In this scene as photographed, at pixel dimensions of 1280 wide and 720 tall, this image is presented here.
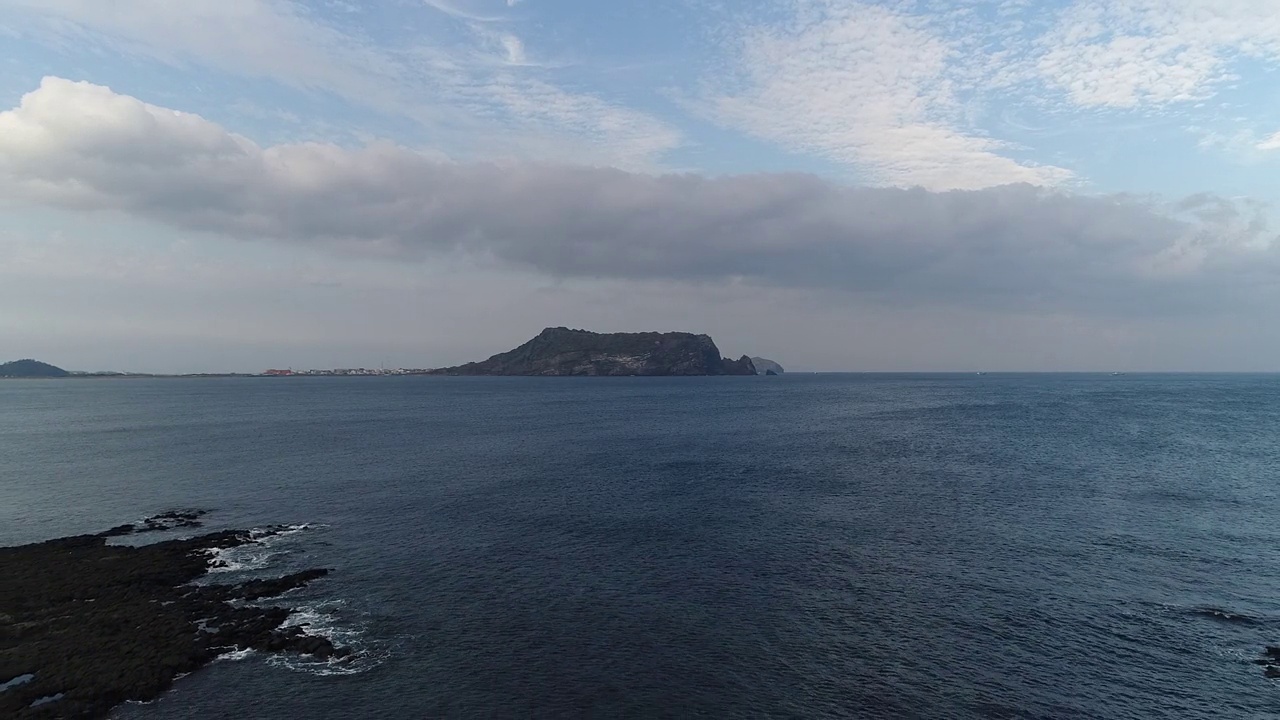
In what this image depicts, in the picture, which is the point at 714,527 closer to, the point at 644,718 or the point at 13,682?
the point at 644,718

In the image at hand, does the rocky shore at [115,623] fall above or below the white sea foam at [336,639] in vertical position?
above

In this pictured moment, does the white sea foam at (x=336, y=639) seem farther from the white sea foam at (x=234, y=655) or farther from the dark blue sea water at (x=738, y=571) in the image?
the white sea foam at (x=234, y=655)

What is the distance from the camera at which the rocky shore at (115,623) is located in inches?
1439

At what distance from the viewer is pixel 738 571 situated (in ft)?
183

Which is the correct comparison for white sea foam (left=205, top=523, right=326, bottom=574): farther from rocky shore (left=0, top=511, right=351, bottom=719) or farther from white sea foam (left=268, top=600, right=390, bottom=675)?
white sea foam (left=268, top=600, right=390, bottom=675)

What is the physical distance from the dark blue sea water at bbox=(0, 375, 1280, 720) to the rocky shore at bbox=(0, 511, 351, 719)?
2.40m

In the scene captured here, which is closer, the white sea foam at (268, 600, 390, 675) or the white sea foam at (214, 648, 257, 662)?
the white sea foam at (268, 600, 390, 675)

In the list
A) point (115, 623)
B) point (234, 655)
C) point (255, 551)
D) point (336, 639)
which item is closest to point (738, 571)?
point (336, 639)

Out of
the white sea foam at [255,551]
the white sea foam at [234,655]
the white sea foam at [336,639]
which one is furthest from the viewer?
the white sea foam at [255,551]

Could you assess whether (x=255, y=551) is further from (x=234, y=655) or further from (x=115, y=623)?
(x=234, y=655)

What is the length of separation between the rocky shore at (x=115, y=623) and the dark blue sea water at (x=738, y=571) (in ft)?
7.86

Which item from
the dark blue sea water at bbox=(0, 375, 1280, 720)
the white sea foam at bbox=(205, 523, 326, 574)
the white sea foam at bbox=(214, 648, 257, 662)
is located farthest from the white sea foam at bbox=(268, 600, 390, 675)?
the white sea foam at bbox=(205, 523, 326, 574)

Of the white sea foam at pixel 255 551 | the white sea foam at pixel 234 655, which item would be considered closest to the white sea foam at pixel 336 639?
the white sea foam at pixel 234 655

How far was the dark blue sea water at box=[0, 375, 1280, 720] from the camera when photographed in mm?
37125
